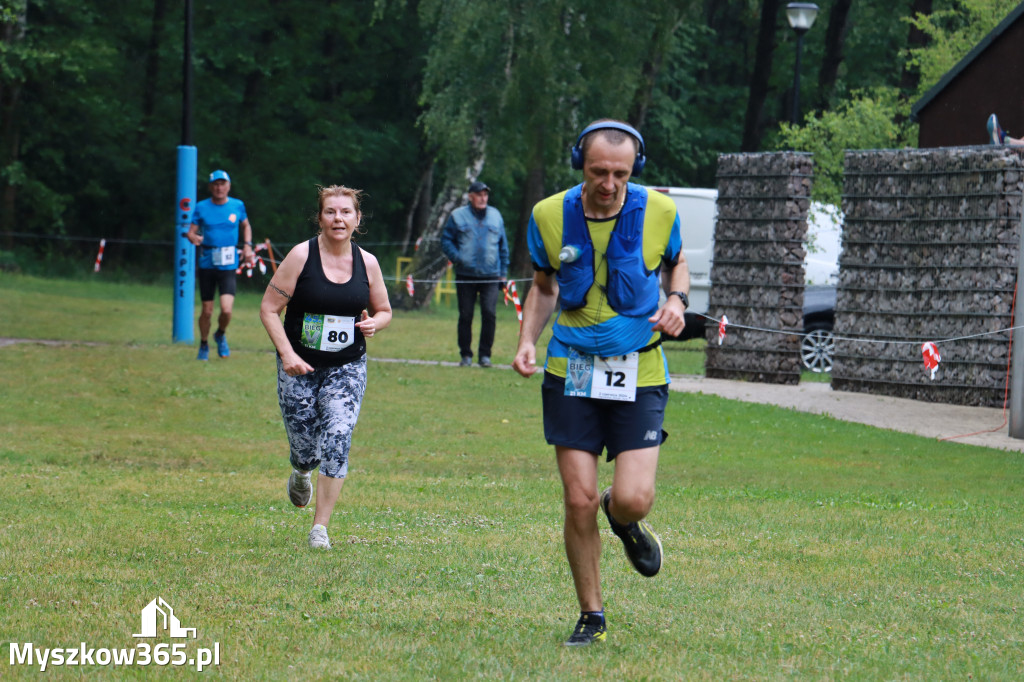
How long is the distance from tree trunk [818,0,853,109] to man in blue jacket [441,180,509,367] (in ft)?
86.2

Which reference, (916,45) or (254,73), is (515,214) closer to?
(254,73)

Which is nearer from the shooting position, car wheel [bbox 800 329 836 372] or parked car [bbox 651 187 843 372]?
car wheel [bbox 800 329 836 372]

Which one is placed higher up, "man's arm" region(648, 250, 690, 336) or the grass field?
"man's arm" region(648, 250, 690, 336)

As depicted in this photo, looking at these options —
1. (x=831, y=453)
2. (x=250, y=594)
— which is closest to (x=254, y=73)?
(x=831, y=453)

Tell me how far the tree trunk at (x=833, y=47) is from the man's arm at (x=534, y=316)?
37.7 metres

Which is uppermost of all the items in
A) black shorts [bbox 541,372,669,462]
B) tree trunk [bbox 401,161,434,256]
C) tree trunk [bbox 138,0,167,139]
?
tree trunk [bbox 138,0,167,139]

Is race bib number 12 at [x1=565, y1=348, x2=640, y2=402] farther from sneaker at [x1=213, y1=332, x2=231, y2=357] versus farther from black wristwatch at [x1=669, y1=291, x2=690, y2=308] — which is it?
sneaker at [x1=213, y1=332, x2=231, y2=357]

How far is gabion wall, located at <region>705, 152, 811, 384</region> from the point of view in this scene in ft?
60.8

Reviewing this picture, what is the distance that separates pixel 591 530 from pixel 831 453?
7735 mm

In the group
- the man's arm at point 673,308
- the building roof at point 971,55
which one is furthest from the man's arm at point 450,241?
the man's arm at point 673,308

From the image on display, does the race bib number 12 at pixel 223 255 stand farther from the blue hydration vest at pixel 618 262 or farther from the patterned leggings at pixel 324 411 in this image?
the blue hydration vest at pixel 618 262

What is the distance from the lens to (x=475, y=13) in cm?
2791

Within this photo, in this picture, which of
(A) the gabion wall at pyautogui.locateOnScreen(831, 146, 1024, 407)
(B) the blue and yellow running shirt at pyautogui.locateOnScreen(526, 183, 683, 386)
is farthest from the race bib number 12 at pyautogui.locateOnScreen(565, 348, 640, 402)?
(A) the gabion wall at pyautogui.locateOnScreen(831, 146, 1024, 407)

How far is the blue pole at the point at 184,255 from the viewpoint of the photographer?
1988 centimetres
